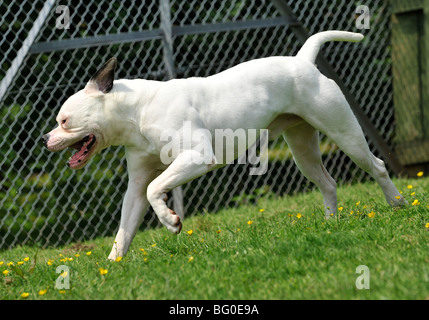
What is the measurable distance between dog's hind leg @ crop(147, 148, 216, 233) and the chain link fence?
2.41 metres

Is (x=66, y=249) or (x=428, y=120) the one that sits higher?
(x=66, y=249)

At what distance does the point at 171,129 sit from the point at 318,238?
1.12 m

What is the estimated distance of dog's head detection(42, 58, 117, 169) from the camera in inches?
162

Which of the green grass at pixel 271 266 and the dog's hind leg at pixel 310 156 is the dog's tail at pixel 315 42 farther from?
the green grass at pixel 271 266

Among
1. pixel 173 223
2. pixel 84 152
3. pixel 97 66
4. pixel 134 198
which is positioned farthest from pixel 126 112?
pixel 97 66

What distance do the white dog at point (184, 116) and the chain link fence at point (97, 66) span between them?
187 cm

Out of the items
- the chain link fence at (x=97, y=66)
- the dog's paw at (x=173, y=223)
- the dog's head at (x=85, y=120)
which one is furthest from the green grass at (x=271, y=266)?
the chain link fence at (x=97, y=66)

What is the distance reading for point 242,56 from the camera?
7.14 meters

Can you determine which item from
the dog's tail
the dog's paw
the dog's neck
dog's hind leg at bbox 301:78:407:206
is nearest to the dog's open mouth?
the dog's neck

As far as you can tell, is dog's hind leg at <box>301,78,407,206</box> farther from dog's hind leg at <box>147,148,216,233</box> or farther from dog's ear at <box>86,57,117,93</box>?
dog's ear at <box>86,57,117,93</box>

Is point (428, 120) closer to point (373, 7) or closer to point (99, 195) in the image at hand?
point (373, 7)

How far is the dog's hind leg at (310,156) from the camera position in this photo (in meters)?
4.87

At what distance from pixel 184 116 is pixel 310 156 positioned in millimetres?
1243

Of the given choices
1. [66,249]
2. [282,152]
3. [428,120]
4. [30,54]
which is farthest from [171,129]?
[428,120]
